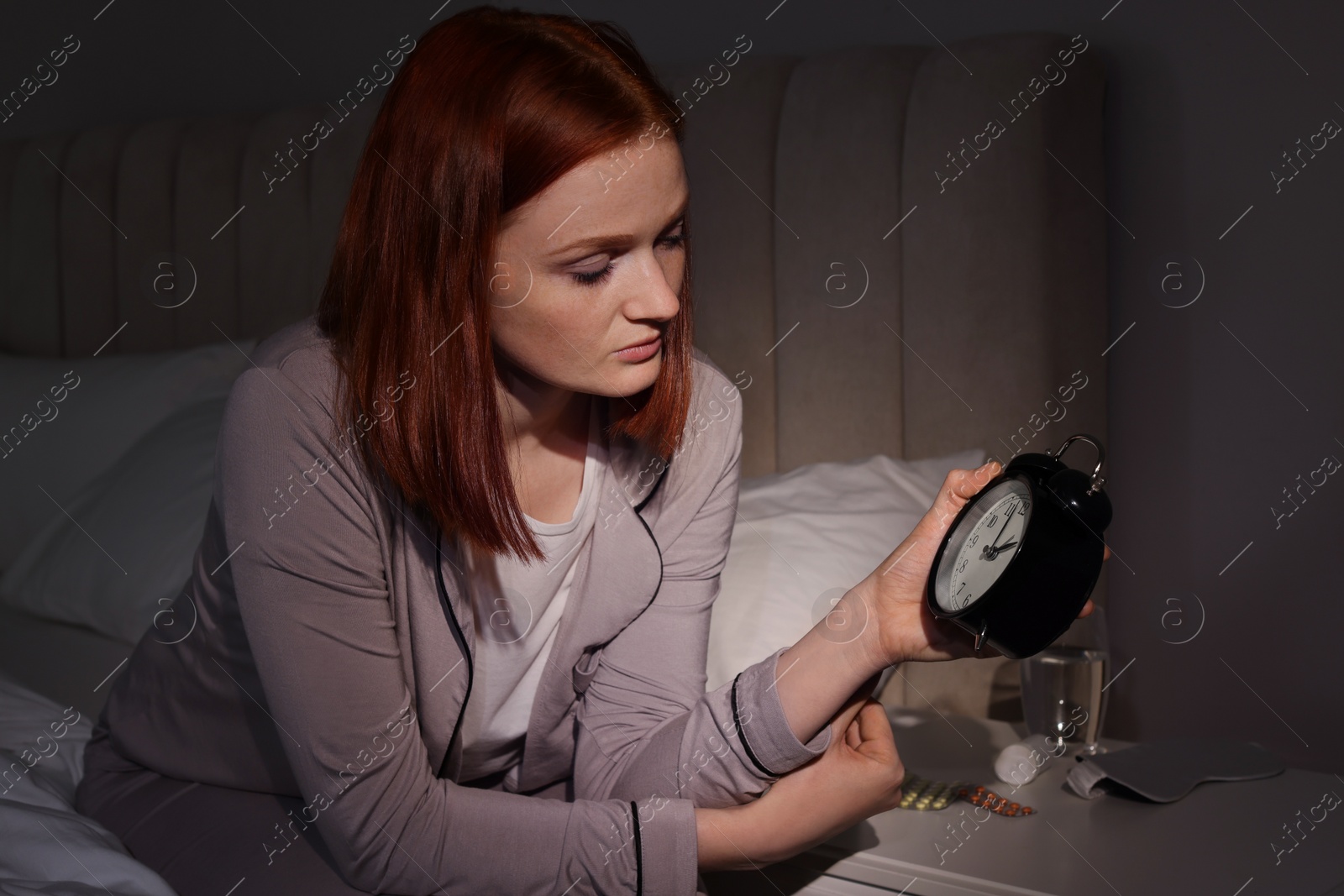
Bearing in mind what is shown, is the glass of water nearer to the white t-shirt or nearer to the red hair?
the white t-shirt

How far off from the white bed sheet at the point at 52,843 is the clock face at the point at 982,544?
0.72m

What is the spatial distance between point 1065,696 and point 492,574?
0.73m

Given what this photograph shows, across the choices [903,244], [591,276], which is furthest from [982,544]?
[903,244]

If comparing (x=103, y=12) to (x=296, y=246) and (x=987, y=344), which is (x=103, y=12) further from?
(x=987, y=344)

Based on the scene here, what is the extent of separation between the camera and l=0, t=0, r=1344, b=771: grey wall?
4.79 ft

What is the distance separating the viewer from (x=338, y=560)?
3.06 ft

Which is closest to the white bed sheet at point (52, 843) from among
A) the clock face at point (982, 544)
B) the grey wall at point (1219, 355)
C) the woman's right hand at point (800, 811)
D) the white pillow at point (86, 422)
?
the woman's right hand at point (800, 811)

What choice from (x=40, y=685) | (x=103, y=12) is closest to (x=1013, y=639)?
(x=40, y=685)

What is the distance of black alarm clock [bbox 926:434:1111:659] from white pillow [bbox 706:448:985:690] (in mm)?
421

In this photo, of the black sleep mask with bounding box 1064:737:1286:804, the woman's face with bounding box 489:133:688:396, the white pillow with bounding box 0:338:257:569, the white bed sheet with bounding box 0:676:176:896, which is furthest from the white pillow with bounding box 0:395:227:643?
the black sleep mask with bounding box 1064:737:1286:804

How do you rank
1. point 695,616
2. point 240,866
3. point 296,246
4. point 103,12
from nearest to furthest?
point 240,866, point 695,616, point 296,246, point 103,12

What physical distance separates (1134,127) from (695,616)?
3.34ft

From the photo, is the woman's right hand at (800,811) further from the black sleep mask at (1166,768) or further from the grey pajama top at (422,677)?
the black sleep mask at (1166,768)

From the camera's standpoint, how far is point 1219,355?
153 cm
